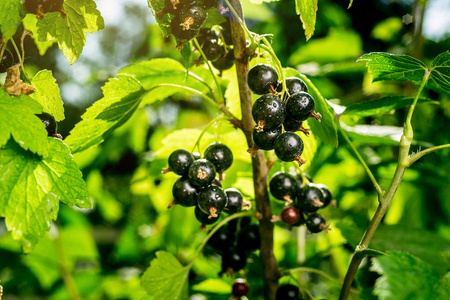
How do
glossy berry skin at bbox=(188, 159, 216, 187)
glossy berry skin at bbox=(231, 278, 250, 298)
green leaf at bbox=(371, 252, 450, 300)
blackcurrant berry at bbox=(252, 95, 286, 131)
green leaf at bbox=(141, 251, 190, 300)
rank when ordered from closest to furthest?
green leaf at bbox=(371, 252, 450, 300) < blackcurrant berry at bbox=(252, 95, 286, 131) < glossy berry skin at bbox=(188, 159, 216, 187) < green leaf at bbox=(141, 251, 190, 300) < glossy berry skin at bbox=(231, 278, 250, 298)

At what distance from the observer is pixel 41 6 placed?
71 centimetres

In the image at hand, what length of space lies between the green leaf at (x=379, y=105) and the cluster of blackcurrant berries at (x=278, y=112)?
28 cm

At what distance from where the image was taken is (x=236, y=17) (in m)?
0.79

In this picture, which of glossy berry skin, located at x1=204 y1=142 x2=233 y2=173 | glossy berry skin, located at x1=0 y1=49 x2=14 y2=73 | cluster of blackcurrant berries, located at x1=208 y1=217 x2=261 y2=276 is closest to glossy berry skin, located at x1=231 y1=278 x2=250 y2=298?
cluster of blackcurrant berries, located at x1=208 y1=217 x2=261 y2=276

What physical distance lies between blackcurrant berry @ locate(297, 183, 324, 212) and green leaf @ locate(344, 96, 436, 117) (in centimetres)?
24

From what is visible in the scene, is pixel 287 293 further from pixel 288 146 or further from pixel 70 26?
pixel 70 26

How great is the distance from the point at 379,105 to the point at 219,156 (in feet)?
1.48

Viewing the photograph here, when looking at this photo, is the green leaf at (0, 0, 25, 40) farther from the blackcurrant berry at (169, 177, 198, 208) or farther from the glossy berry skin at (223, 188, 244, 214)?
the glossy berry skin at (223, 188, 244, 214)

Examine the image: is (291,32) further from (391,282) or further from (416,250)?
(391,282)

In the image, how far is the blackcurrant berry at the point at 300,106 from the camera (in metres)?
0.75

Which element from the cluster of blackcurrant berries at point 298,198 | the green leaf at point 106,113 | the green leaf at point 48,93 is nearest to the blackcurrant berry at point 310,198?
the cluster of blackcurrant berries at point 298,198

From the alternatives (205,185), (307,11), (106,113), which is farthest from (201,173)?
(307,11)

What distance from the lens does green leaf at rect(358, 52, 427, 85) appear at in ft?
2.65

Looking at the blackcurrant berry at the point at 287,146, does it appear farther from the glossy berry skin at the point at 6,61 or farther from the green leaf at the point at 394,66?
the glossy berry skin at the point at 6,61
